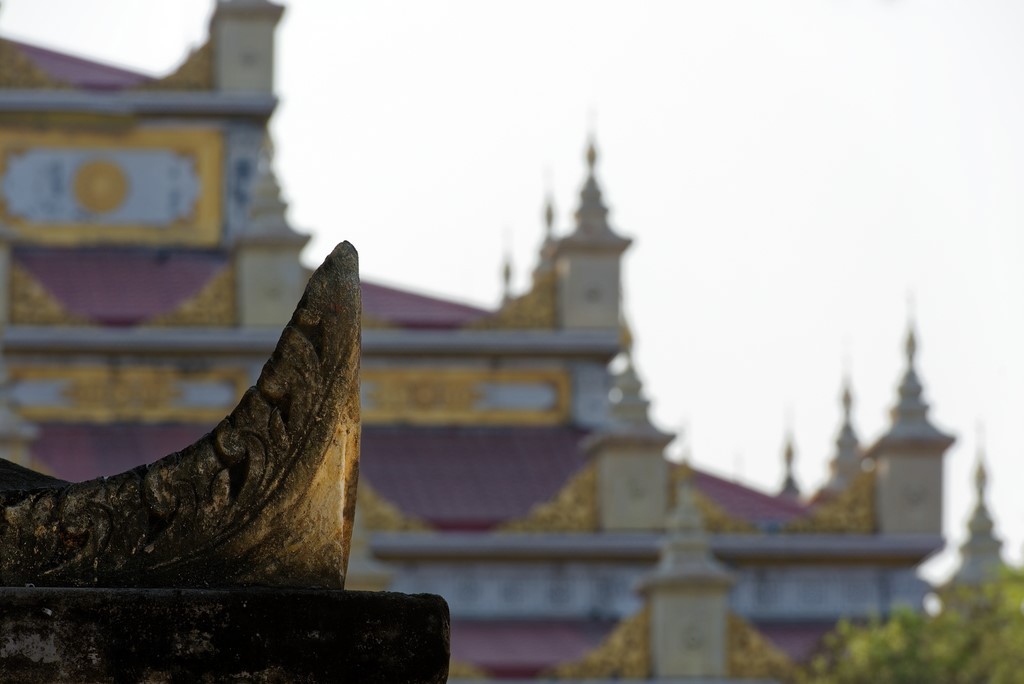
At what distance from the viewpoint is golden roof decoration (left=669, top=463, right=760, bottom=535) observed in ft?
106

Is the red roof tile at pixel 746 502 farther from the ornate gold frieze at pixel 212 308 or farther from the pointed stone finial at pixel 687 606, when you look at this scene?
the ornate gold frieze at pixel 212 308

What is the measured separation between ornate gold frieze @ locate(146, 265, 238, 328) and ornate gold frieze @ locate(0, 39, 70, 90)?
2975 mm

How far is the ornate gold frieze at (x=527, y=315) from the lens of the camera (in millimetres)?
33938

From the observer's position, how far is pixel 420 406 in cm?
3381

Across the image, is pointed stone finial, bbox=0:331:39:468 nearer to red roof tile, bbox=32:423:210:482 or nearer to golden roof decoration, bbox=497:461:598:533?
red roof tile, bbox=32:423:210:482

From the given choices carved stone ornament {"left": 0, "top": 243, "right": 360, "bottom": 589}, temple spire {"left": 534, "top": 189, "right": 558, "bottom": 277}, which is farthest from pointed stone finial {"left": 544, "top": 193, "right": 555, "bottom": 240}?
carved stone ornament {"left": 0, "top": 243, "right": 360, "bottom": 589}

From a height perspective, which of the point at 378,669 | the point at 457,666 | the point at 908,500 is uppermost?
the point at 908,500

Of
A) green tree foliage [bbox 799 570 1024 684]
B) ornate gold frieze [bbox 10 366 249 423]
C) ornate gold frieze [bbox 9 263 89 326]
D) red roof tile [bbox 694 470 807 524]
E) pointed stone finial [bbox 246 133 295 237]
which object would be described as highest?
pointed stone finial [bbox 246 133 295 237]

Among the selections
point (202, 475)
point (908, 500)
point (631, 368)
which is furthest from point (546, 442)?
point (202, 475)

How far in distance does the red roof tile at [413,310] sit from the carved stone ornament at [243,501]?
28495 millimetres

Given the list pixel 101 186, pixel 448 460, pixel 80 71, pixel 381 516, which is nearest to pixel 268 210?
pixel 101 186

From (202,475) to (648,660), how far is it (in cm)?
2492

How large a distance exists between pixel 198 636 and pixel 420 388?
94.6 ft

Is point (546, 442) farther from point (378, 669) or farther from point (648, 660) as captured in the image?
point (378, 669)
